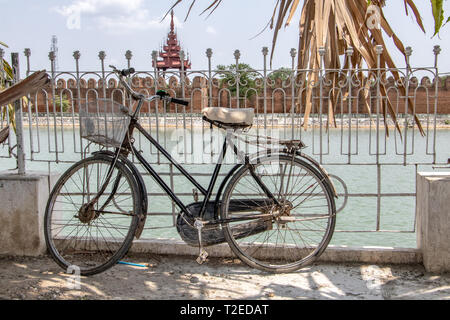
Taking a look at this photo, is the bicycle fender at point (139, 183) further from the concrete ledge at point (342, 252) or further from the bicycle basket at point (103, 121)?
the concrete ledge at point (342, 252)

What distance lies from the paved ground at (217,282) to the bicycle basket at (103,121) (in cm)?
69

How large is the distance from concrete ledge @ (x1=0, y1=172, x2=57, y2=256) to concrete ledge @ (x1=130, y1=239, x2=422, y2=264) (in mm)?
583

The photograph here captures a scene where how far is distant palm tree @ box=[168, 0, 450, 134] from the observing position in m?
3.37

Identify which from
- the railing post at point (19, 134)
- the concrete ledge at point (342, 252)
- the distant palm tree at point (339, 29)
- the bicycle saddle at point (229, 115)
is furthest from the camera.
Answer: the distant palm tree at point (339, 29)

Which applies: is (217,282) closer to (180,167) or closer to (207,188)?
(207,188)

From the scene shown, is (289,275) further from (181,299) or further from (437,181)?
(437,181)

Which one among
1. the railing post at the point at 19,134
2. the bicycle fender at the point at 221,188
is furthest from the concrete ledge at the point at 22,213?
the bicycle fender at the point at 221,188

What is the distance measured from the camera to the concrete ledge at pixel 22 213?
8.79 ft

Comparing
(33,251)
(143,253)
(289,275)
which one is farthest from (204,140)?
(33,251)

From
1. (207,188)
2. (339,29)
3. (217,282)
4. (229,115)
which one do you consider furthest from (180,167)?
(339,29)

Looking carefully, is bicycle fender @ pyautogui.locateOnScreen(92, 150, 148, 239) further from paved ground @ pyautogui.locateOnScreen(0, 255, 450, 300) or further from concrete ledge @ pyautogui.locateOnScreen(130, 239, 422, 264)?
concrete ledge @ pyautogui.locateOnScreen(130, 239, 422, 264)

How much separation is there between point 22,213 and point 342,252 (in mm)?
1794
